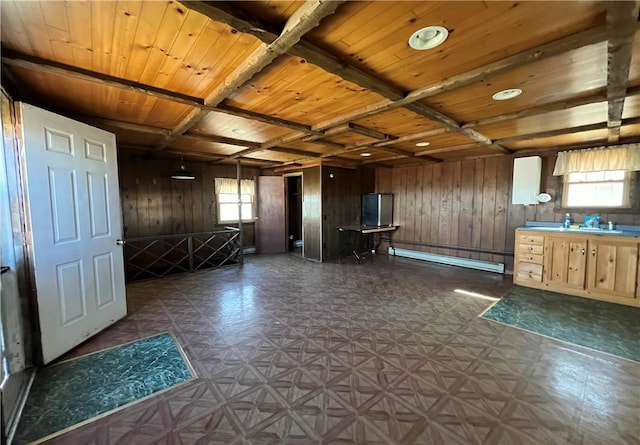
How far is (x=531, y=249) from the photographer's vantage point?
14.1 feet

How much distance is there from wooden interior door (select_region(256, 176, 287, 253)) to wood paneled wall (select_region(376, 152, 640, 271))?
9.15ft

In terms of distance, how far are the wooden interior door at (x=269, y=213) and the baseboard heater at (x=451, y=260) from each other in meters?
2.94

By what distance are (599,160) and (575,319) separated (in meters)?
2.56

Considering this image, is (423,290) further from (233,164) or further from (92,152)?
(233,164)

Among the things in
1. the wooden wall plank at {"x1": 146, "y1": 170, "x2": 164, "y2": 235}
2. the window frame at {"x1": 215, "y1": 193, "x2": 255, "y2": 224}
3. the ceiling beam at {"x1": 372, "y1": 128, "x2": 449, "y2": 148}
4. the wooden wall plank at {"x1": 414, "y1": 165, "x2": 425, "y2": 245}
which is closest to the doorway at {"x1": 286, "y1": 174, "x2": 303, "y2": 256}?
the window frame at {"x1": 215, "y1": 193, "x2": 255, "y2": 224}

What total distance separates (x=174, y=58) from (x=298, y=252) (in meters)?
5.76

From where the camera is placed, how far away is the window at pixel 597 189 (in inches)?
159

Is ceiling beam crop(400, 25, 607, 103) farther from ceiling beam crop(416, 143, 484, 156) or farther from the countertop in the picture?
the countertop

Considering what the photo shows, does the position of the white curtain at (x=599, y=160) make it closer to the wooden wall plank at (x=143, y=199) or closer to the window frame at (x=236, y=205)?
the window frame at (x=236, y=205)

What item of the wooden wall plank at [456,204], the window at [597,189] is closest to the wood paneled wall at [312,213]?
the wooden wall plank at [456,204]

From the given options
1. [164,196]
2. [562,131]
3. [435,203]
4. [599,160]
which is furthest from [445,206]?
[164,196]

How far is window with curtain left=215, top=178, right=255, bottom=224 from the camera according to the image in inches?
256

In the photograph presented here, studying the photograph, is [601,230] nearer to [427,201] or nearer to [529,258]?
[529,258]

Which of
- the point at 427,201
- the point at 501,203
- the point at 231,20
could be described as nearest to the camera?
the point at 231,20
